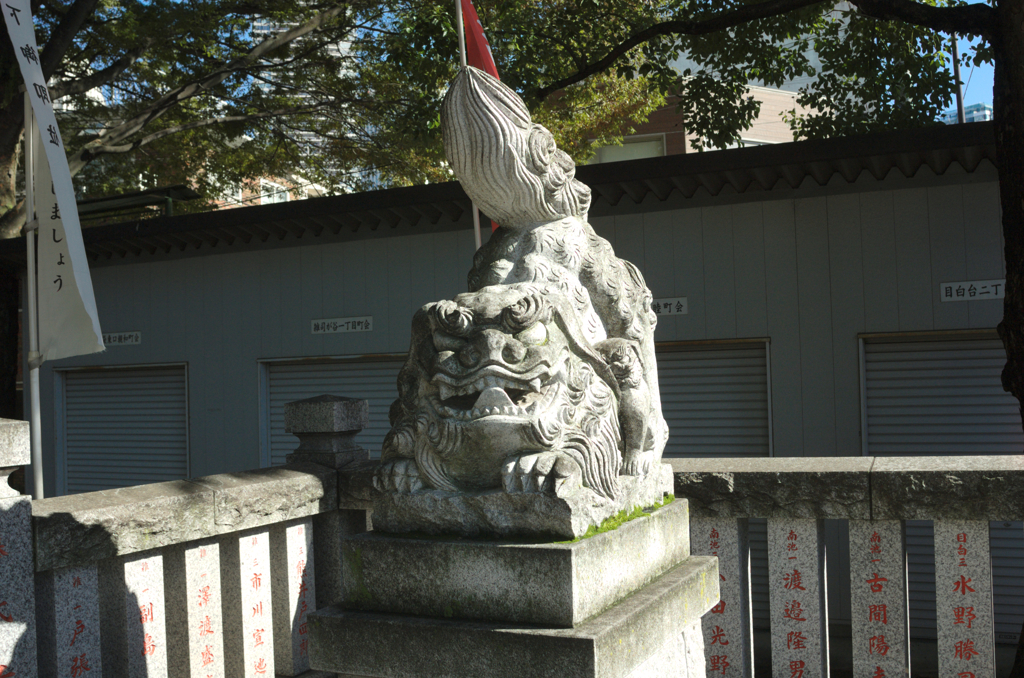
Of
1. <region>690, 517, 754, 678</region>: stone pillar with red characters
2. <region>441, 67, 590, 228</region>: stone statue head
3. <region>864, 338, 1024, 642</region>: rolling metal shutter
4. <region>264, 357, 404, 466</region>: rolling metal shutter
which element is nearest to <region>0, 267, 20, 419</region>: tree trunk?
<region>264, 357, 404, 466</region>: rolling metal shutter

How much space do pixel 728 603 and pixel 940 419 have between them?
4914 mm

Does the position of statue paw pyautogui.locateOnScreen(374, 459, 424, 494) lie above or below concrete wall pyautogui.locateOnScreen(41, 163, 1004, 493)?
below

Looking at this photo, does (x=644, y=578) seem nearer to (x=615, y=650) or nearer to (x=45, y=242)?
(x=615, y=650)

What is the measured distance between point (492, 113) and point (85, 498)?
1.84 m

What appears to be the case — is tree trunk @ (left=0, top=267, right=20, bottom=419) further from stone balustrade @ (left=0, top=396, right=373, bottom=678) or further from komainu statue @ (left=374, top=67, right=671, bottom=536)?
komainu statue @ (left=374, top=67, right=671, bottom=536)

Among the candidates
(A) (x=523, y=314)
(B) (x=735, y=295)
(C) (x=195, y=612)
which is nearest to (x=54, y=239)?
(C) (x=195, y=612)

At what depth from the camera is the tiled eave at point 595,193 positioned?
22.1 ft

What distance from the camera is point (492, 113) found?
2838 millimetres

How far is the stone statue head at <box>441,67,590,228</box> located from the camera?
285 centimetres

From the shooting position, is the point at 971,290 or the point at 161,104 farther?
the point at 161,104

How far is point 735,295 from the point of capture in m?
7.93

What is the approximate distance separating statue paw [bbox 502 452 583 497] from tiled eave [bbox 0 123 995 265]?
5.31m

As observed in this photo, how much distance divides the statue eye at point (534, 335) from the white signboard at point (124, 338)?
964 cm

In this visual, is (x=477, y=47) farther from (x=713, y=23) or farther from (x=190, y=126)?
(x=190, y=126)
